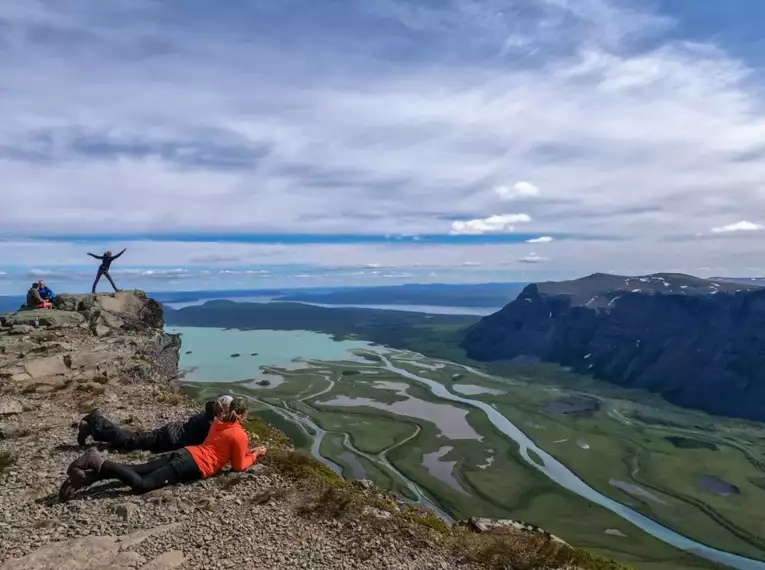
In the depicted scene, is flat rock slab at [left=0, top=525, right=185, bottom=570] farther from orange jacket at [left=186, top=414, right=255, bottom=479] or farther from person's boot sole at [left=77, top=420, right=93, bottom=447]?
person's boot sole at [left=77, top=420, right=93, bottom=447]

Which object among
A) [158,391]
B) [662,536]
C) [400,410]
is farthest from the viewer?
[400,410]

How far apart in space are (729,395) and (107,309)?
616 feet

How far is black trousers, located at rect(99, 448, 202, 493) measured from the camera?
15.2 meters

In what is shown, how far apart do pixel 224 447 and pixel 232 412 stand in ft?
3.67

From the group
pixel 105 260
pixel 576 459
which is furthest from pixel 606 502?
pixel 105 260

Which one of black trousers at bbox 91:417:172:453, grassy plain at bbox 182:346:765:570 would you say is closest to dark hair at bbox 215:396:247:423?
black trousers at bbox 91:417:172:453

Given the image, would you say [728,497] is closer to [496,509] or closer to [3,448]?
[496,509]

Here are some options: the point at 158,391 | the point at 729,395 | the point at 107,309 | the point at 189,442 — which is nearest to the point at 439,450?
the point at 107,309

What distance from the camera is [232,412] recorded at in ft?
55.3

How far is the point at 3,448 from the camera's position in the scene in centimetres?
1900

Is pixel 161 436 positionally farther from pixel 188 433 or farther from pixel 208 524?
pixel 208 524

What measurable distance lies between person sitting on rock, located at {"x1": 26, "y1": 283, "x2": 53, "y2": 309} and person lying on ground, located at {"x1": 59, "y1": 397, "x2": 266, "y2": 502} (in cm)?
3513

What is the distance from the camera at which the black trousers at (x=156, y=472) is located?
600 inches

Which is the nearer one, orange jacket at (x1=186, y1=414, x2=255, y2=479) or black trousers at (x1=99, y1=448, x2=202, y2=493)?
black trousers at (x1=99, y1=448, x2=202, y2=493)
